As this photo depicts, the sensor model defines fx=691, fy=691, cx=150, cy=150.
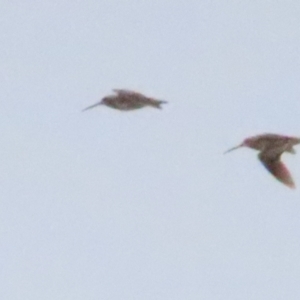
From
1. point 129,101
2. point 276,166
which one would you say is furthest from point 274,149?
point 129,101

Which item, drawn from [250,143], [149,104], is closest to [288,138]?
[250,143]

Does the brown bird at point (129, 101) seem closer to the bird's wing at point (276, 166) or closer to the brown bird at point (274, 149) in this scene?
the brown bird at point (274, 149)

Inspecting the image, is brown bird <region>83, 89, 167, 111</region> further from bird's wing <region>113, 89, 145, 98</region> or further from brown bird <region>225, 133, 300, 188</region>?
brown bird <region>225, 133, 300, 188</region>

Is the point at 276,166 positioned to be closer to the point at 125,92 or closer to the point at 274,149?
the point at 274,149

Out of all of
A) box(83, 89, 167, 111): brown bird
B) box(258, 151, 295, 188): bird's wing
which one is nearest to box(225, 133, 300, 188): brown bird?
box(258, 151, 295, 188): bird's wing

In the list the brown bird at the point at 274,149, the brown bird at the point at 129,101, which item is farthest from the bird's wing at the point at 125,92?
the brown bird at the point at 274,149

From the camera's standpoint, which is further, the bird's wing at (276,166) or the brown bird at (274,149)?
the bird's wing at (276,166)
